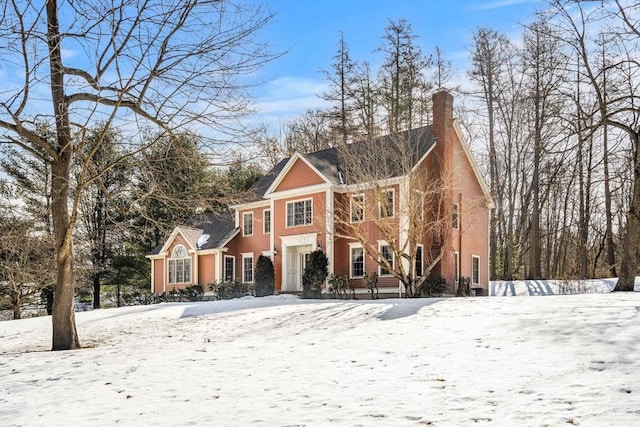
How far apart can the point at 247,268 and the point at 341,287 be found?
747 cm

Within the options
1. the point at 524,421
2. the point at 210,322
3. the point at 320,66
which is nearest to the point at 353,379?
the point at 524,421

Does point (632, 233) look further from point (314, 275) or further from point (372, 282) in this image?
point (314, 275)

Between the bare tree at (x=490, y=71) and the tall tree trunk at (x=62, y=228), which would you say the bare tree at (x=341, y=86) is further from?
the tall tree trunk at (x=62, y=228)

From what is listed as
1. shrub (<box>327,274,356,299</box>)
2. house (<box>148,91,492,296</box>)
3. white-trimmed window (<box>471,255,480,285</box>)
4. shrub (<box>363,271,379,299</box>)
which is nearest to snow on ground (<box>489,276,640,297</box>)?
white-trimmed window (<box>471,255,480,285</box>)

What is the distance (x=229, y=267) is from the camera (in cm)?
2980

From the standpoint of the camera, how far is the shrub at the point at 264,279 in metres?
25.8

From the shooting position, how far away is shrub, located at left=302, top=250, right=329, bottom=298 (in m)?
23.3

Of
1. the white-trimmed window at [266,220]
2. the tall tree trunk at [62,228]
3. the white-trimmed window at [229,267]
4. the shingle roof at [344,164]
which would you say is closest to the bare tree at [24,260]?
the shingle roof at [344,164]

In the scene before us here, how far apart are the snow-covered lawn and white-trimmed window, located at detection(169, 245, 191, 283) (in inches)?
702

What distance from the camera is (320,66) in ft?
114

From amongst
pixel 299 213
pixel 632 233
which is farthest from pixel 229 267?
pixel 632 233

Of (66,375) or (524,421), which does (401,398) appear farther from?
(66,375)

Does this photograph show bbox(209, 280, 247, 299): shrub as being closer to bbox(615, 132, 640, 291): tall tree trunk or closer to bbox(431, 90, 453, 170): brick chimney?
bbox(431, 90, 453, 170): brick chimney

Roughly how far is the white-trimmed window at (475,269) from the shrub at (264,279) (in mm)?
9365
